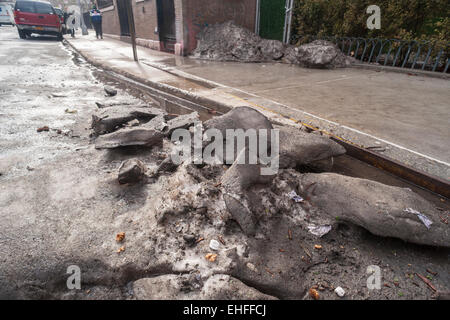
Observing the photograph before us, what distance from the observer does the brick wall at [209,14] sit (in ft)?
31.1

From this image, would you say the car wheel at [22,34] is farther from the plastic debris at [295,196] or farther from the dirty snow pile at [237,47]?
the plastic debris at [295,196]

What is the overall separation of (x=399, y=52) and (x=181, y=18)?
24.2 ft

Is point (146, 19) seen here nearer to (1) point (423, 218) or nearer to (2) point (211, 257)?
(2) point (211, 257)

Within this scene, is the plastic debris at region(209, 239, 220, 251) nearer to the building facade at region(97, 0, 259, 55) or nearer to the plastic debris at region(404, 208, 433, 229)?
the plastic debris at region(404, 208, 433, 229)

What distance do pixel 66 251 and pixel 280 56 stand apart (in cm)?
951

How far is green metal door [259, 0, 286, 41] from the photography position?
1045 cm

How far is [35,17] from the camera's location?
13.7m

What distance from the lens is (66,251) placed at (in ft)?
5.30

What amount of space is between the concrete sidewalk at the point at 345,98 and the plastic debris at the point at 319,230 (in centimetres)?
140

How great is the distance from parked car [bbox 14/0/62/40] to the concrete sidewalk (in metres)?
9.64

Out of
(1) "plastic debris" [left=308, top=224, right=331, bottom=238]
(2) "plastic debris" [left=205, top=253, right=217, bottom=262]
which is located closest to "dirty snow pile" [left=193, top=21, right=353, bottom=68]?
(1) "plastic debris" [left=308, top=224, right=331, bottom=238]
